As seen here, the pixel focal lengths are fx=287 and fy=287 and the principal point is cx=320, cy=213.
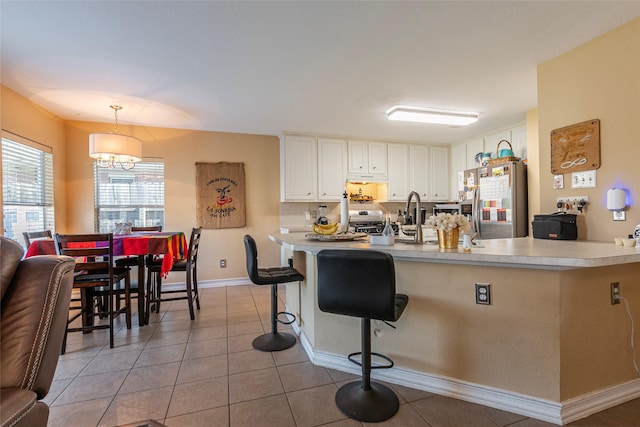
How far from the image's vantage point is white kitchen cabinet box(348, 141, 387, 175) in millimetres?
4891

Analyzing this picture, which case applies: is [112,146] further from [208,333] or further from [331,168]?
[331,168]

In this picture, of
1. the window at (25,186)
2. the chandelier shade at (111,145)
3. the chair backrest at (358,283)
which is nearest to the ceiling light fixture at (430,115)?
the chair backrest at (358,283)

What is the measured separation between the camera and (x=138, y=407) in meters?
1.72

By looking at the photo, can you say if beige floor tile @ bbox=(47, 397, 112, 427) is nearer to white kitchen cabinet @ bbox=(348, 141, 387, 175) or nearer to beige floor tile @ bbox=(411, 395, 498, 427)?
beige floor tile @ bbox=(411, 395, 498, 427)

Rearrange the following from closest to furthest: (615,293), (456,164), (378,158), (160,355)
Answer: (615,293)
(160,355)
(378,158)
(456,164)

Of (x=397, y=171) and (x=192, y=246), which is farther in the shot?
(x=397, y=171)

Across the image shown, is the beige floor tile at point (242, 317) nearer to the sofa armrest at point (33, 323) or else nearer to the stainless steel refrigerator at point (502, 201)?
the sofa armrest at point (33, 323)

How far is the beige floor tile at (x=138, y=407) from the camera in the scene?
1.62 metres

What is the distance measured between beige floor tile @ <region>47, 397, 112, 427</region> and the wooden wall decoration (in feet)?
12.0

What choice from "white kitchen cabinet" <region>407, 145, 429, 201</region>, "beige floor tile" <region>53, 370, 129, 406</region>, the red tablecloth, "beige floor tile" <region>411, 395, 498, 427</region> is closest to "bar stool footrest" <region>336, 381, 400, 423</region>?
"beige floor tile" <region>411, 395, 498, 427</region>

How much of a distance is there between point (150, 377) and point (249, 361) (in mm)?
682

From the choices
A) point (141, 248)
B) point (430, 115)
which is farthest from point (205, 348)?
point (430, 115)

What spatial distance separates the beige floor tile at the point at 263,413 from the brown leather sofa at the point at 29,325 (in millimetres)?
877

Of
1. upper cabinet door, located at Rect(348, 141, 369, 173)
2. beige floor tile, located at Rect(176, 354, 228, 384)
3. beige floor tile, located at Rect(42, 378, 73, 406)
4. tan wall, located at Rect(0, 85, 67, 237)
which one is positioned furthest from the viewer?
upper cabinet door, located at Rect(348, 141, 369, 173)
